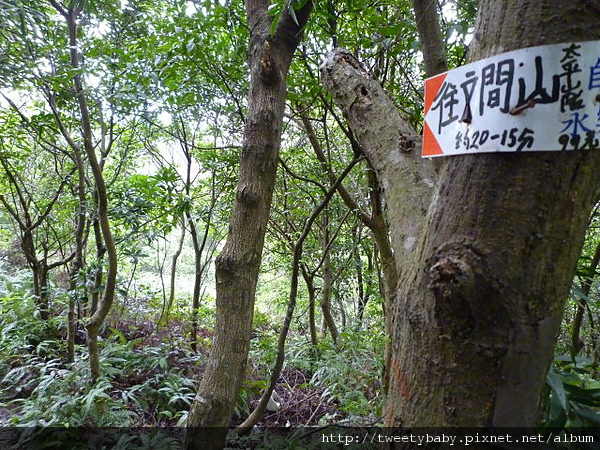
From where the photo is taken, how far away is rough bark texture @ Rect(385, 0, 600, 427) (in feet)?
1.65

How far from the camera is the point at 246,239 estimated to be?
1510 millimetres

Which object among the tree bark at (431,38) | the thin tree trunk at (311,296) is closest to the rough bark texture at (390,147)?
the tree bark at (431,38)

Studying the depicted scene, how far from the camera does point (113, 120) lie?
2691 mm

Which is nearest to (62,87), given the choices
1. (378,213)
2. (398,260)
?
(378,213)

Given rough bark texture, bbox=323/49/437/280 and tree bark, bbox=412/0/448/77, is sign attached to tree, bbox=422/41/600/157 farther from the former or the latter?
tree bark, bbox=412/0/448/77

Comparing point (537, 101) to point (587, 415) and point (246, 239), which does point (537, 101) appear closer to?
point (587, 415)

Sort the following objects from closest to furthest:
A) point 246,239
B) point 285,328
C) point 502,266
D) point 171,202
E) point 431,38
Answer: point 502,266
point 431,38
point 246,239
point 285,328
point 171,202

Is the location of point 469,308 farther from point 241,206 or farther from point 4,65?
point 4,65

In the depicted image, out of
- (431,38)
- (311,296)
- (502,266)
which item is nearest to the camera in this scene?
(502,266)

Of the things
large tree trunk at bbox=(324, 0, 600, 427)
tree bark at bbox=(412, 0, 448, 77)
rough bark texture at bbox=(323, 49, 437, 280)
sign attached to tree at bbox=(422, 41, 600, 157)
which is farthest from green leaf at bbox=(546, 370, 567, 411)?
tree bark at bbox=(412, 0, 448, 77)

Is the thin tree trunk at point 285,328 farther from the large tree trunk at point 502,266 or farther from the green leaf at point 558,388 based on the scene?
the large tree trunk at point 502,266

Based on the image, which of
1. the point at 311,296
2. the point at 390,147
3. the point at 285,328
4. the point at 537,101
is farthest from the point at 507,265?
the point at 311,296

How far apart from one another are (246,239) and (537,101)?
3.81 feet

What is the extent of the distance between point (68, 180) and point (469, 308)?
3710 millimetres
